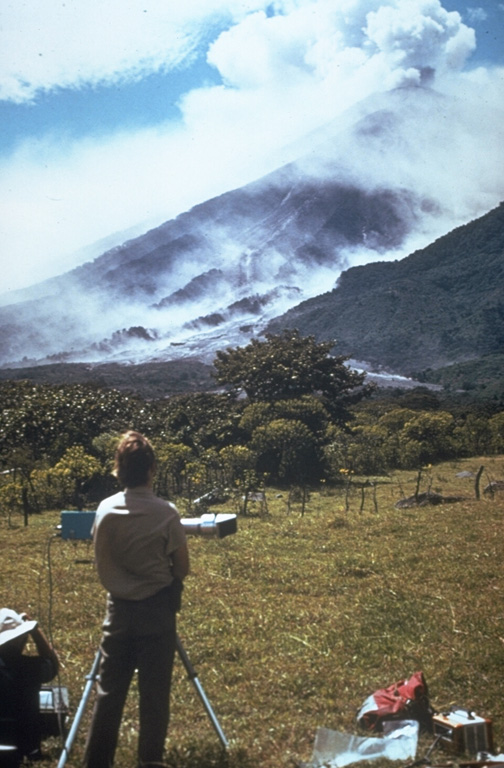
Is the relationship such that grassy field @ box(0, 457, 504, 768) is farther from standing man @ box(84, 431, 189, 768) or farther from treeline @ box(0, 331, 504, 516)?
treeline @ box(0, 331, 504, 516)

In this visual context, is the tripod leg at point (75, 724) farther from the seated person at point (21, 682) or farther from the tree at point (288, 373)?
the tree at point (288, 373)

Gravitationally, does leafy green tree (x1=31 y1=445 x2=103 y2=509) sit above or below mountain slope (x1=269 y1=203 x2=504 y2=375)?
below

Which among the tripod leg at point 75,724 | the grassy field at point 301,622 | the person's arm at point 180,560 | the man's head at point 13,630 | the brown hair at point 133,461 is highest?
the brown hair at point 133,461

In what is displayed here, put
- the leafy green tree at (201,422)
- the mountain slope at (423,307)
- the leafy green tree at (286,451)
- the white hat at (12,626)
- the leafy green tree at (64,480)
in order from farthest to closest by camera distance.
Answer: the mountain slope at (423,307), the leafy green tree at (201,422), the leafy green tree at (286,451), the leafy green tree at (64,480), the white hat at (12,626)

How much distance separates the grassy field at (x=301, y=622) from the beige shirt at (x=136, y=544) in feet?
3.17

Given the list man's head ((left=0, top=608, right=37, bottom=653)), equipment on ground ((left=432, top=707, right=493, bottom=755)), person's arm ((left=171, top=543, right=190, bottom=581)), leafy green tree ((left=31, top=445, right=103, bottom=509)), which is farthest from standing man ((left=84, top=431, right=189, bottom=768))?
leafy green tree ((left=31, top=445, right=103, bottom=509))

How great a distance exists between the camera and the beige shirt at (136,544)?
359cm

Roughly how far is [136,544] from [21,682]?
Answer: 1.14 m

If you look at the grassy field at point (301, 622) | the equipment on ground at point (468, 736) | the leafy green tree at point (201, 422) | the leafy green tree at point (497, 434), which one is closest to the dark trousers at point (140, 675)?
the grassy field at point (301, 622)

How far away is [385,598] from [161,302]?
119m

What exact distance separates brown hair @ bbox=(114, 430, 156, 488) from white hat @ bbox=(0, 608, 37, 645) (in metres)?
1.08

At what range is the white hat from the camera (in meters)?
4.02

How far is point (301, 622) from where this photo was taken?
21.2 ft

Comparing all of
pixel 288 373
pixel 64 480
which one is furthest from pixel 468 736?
pixel 288 373
